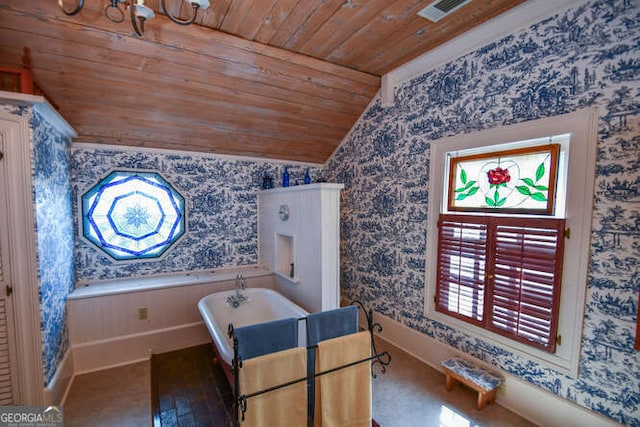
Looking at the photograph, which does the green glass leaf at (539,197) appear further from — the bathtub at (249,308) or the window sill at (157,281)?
the window sill at (157,281)

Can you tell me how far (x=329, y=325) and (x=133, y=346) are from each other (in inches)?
91.8

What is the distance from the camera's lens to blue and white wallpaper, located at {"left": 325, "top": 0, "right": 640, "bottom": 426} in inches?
66.9

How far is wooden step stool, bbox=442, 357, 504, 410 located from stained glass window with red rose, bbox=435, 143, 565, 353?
369 millimetres

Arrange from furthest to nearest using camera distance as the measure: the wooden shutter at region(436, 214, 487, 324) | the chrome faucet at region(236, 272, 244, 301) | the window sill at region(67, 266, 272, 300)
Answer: the chrome faucet at region(236, 272, 244, 301) → the window sill at region(67, 266, 272, 300) → the wooden shutter at region(436, 214, 487, 324)

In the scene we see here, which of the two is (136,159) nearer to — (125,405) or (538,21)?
(125,405)

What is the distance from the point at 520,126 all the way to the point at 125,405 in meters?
3.72

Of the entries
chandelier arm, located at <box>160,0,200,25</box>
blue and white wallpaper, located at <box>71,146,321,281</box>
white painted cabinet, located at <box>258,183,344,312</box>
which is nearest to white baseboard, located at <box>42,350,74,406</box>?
blue and white wallpaper, located at <box>71,146,321,281</box>

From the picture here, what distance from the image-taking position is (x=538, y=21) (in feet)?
6.59

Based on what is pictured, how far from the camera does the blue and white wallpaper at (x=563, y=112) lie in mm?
1700

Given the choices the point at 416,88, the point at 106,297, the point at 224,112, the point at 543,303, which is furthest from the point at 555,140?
the point at 106,297

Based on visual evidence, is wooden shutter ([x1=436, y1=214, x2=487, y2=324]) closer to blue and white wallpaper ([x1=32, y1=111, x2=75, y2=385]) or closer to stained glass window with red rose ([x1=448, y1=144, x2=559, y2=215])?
stained glass window with red rose ([x1=448, y1=144, x2=559, y2=215])

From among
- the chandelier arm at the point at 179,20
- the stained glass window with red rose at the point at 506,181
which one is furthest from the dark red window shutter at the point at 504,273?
the chandelier arm at the point at 179,20

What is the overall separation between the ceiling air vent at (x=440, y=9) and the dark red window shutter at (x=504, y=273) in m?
1.55

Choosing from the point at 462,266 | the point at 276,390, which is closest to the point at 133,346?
the point at 276,390
